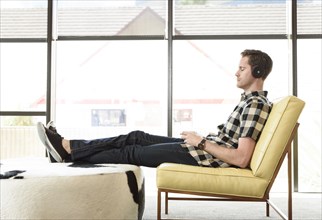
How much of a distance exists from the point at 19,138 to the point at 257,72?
2813 millimetres

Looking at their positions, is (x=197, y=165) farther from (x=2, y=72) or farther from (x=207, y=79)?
(x=2, y=72)

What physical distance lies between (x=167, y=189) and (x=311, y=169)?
2426mm

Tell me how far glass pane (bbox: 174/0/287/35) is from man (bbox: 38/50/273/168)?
1.76 m

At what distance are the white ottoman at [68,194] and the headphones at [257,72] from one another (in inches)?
39.1

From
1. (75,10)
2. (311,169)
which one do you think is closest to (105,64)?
(75,10)

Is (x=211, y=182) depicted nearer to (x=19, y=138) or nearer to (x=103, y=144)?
(x=103, y=144)

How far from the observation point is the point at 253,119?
1.97 meters

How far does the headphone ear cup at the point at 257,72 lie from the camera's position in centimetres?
212

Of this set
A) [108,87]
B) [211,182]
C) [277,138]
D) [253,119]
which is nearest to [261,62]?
[253,119]

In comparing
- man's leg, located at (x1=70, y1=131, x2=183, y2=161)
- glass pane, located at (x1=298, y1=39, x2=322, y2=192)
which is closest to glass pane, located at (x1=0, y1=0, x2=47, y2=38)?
man's leg, located at (x1=70, y1=131, x2=183, y2=161)

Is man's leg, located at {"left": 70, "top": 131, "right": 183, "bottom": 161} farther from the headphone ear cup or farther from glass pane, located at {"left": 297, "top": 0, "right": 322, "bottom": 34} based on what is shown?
glass pane, located at {"left": 297, "top": 0, "right": 322, "bottom": 34}

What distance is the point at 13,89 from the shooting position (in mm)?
4000

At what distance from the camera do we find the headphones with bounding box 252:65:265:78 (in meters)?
2.12

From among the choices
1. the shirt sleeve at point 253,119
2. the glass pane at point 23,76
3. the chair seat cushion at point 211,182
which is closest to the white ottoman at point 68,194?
the chair seat cushion at point 211,182
